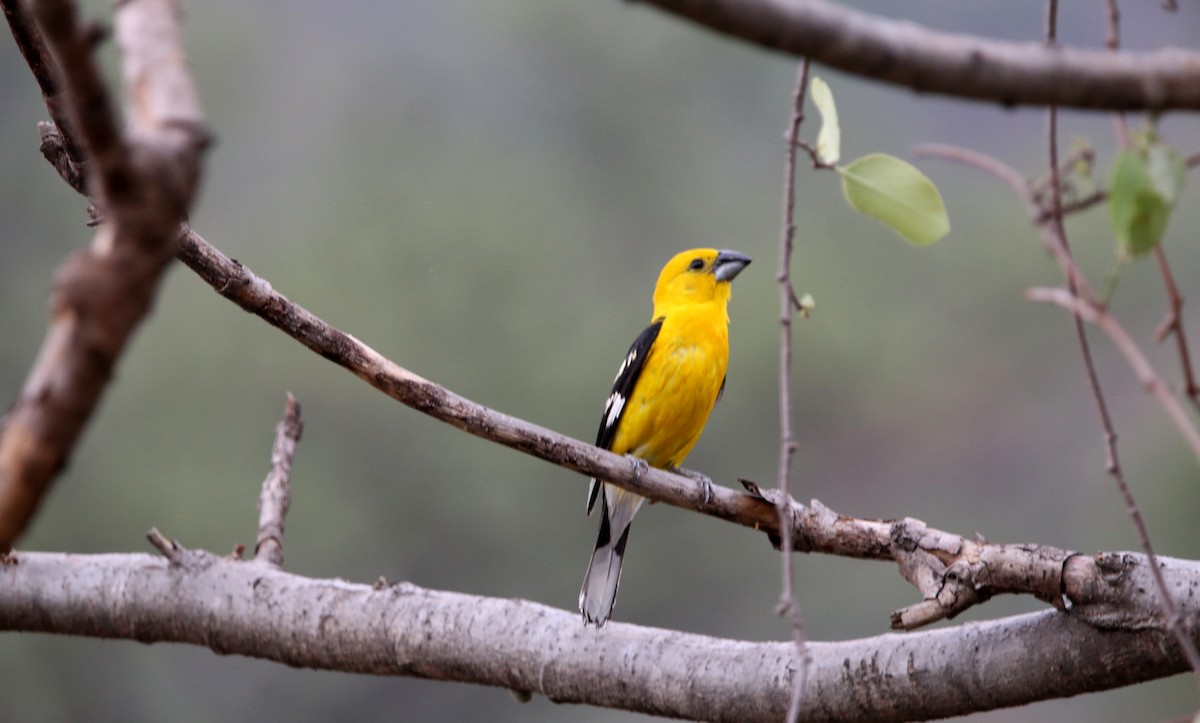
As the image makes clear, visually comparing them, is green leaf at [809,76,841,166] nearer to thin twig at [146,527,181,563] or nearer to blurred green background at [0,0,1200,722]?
thin twig at [146,527,181,563]

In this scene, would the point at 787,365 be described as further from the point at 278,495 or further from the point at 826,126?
the point at 278,495

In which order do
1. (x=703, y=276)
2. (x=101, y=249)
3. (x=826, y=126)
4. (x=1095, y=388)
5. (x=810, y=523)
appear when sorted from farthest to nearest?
(x=703, y=276) → (x=810, y=523) → (x=826, y=126) → (x=1095, y=388) → (x=101, y=249)

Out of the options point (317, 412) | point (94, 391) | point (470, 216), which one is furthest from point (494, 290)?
point (94, 391)

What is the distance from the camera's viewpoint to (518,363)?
36.7 feet

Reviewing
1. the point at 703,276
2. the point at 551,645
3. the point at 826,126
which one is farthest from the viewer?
the point at 703,276

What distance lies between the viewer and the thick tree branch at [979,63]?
0.86 metres

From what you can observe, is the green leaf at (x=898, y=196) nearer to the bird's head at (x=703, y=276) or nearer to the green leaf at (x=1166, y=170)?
the green leaf at (x=1166, y=170)

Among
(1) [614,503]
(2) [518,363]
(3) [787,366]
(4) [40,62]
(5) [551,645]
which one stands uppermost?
(2) [518,363]

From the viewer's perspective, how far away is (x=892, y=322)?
12625 millimetres

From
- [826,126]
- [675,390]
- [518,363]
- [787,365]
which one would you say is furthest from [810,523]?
[518,363]

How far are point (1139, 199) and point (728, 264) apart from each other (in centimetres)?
293

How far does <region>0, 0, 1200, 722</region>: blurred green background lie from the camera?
10.1m

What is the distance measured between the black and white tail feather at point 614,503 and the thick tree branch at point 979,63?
233 centimetres

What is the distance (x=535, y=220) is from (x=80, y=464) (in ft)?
17.4
